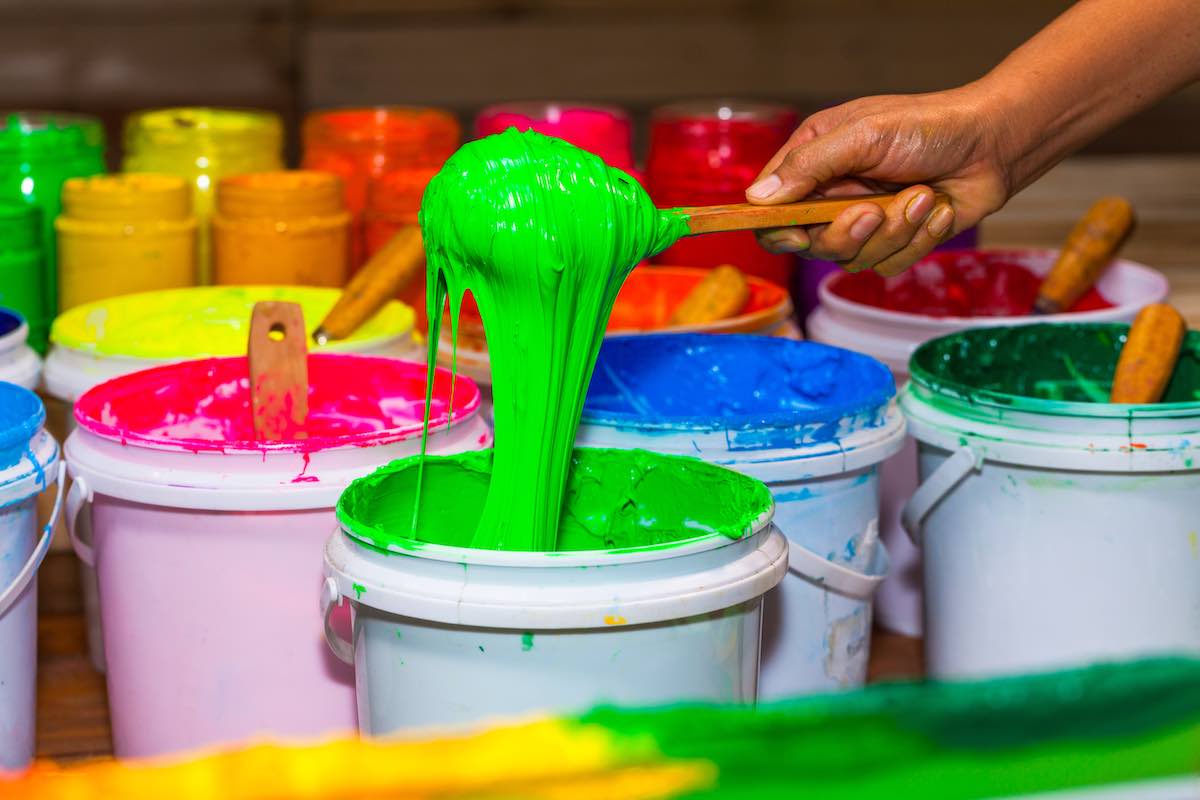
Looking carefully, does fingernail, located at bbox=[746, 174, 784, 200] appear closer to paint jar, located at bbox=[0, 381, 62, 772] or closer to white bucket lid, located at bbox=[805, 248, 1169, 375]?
white bucket lid, located at bbox=[805, 248, 1169, 375]

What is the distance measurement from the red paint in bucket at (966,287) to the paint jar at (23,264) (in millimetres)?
1512

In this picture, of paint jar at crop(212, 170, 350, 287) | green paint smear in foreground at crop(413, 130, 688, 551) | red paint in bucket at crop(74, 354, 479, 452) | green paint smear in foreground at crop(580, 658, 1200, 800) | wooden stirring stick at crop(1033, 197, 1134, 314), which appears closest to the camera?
green paint smear in foreground at crop(580, 658, 1200, 800)

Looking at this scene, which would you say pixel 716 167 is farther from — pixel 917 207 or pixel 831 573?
pixel 831 573

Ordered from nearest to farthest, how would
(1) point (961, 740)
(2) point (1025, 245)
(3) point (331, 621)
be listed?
(1) point (961, 740)
(3) point (331, 621)
(2) point (1025, 245)

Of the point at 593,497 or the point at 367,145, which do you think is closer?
the point at 593,497

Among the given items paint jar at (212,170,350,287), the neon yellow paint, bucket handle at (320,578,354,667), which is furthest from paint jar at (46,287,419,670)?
bucket handle at (320,578,354,667)

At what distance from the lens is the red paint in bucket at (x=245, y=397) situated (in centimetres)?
203

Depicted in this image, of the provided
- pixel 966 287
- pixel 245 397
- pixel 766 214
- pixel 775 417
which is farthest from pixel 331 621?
pixel 966 287

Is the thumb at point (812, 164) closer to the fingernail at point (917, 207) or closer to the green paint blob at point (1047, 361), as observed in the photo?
the fingernail at point (917, 207)

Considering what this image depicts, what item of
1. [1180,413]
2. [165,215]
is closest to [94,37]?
[165,215]

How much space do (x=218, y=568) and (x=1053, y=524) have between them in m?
1.06

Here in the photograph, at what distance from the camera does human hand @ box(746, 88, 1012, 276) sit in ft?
6.38

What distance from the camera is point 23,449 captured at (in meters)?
1.77

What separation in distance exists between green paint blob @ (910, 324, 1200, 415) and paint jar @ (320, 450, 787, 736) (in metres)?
0.79
